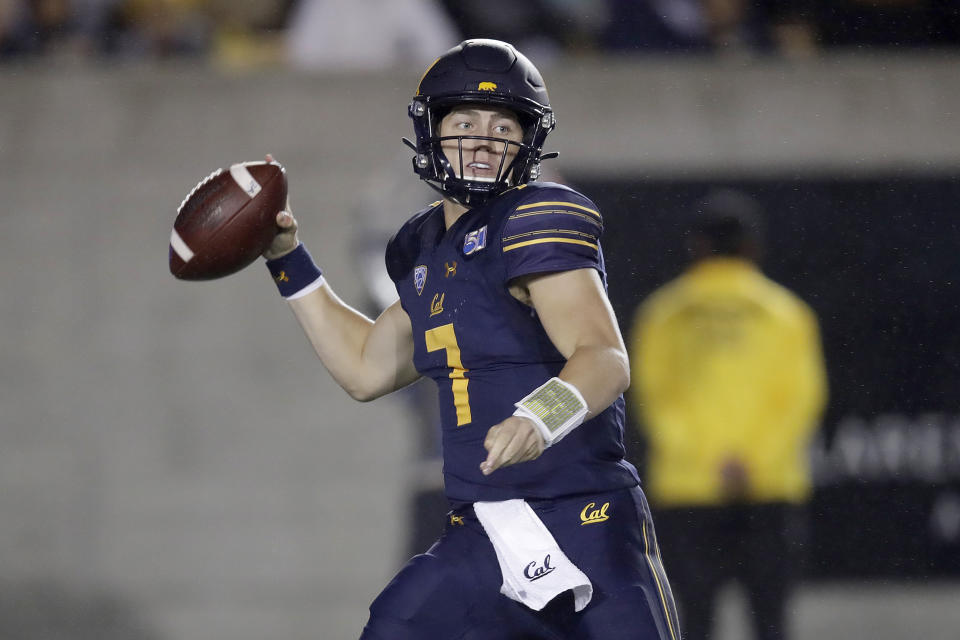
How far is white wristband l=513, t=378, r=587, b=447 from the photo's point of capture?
6.30ft

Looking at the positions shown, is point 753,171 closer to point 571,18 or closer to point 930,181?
point 930,181

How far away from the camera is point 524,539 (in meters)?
2.22

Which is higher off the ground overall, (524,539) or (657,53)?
(657,53)

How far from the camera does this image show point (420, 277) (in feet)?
8.13

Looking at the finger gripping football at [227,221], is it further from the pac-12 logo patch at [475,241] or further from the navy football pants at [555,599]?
the navy football pants at [555,599]

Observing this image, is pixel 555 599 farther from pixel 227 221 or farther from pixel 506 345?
pixel 227 221

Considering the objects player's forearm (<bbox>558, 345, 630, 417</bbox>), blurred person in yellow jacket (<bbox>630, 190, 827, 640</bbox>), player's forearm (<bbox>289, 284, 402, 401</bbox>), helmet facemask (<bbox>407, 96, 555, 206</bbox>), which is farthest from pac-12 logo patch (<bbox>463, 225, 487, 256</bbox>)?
blurred person in yellow jacket (<bbox>630, 190, 827, 640</bbox>)

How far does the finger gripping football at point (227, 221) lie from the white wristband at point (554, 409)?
963 millimetres

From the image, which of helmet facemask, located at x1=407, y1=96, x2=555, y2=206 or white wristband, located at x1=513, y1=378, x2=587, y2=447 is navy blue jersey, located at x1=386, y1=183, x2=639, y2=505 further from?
white wristband, located at x1=513, y1=378, x2=587, y2=447

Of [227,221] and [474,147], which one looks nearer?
[474,147]

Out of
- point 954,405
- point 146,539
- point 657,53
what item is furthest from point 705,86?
point 146,539

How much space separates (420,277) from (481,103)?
38 centimetres

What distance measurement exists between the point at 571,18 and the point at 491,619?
4.10 m

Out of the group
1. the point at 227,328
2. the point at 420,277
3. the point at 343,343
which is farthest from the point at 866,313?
the point at 420,277
